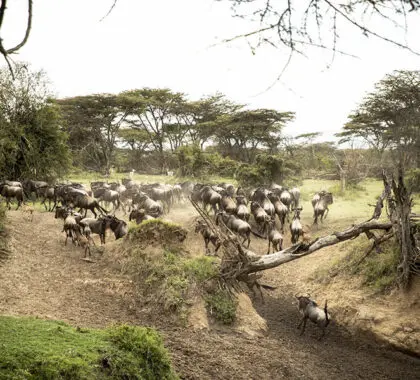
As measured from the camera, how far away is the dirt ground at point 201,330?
6.18 m

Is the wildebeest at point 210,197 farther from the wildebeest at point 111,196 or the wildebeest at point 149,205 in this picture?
the wildebeest at point 111,196

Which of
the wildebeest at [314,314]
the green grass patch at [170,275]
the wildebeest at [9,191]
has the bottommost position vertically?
the wildebeest at [314,314]

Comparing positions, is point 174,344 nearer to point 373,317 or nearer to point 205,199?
point 373,317

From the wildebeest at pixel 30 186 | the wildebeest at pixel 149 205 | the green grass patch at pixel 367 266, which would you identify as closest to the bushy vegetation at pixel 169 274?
the green grass patch at pixel 367 266

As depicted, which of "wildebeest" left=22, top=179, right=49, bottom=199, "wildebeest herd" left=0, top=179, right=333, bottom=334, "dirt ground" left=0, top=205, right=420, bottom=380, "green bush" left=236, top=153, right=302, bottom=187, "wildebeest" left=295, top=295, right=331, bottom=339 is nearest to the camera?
"dirt ground" left=0, top=205, right=420, bottom=380

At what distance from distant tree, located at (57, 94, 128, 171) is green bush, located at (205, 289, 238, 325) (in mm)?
26275

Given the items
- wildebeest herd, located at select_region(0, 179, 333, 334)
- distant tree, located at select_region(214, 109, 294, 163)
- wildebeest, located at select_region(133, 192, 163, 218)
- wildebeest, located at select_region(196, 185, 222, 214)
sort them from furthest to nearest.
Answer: distant tree, located at select_region(214, 109, 294, 163)
wildebeest, located at select_region(196, 185, 222, 214)
wildebeest, located at select_region(133, 192, 163, 218)
wildebeest herd, located at select_region(0, 179, 333, 334)

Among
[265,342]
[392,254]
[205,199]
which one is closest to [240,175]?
Result: [205,199]

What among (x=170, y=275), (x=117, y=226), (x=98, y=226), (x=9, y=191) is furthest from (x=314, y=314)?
(x=9, y=191)

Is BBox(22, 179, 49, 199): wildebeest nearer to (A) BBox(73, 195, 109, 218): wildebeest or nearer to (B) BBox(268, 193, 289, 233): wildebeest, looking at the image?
(A) BBox(73, 195, 109, 218): wildebeest

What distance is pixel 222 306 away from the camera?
26.9 ft

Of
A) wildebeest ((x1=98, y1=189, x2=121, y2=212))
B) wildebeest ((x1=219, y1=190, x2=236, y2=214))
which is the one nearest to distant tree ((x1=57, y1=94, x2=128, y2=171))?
wildebeest ((x1=98, y1=189, x2=121, y2=212))

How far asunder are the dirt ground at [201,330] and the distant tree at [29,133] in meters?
7.82

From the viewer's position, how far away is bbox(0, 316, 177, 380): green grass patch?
11.4ft
